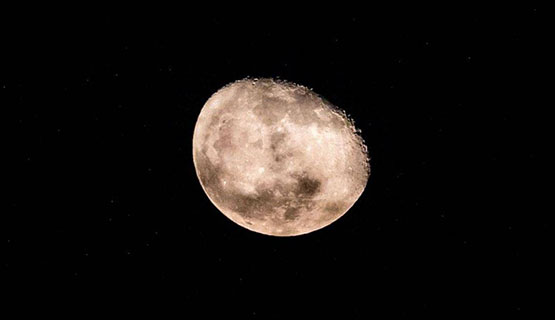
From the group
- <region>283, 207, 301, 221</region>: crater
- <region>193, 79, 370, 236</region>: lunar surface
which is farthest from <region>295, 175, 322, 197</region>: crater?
<region>283, 207, 301, 221</region>: crater

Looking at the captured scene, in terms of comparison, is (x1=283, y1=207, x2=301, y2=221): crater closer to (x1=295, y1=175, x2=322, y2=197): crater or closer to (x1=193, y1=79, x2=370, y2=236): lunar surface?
(x1=193, y1=79, x2=370, y2=236): lunar surface

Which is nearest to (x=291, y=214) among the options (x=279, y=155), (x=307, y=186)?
(x=307, y=186)

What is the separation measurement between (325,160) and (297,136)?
0.21 metres

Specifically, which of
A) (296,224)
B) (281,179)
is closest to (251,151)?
(281,179)

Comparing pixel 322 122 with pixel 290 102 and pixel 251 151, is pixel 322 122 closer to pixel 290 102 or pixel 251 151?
pixel 290 102

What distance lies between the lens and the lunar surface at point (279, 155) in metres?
2.40

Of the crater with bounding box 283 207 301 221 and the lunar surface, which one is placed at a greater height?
the lunar surface

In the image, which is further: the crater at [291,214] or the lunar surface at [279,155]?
the crater at [291,214]

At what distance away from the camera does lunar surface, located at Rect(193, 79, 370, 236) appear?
240cm

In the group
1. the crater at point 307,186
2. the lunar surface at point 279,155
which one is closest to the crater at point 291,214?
the lunar surface at point 279,155

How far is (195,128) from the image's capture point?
2.80 metres

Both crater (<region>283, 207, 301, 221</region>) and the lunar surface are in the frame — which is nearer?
the lunar surface

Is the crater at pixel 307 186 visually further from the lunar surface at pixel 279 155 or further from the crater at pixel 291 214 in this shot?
the crater at pixel 291 214

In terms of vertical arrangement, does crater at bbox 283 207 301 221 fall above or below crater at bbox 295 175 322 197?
below
